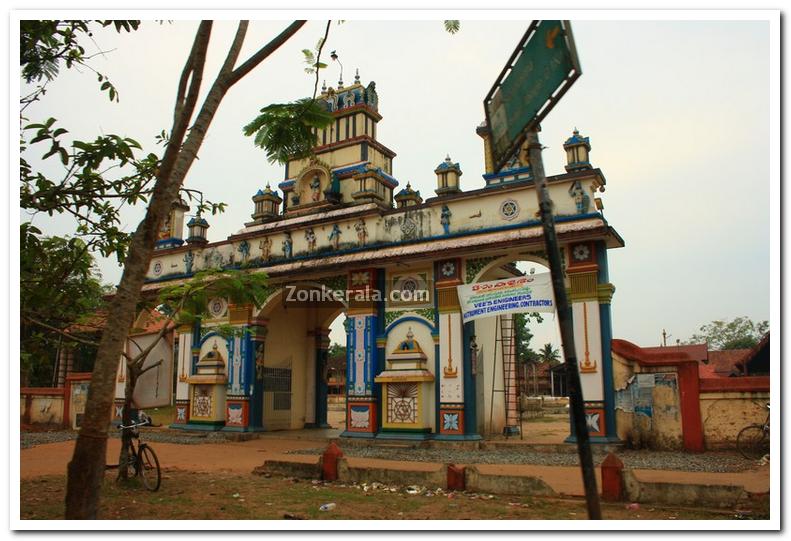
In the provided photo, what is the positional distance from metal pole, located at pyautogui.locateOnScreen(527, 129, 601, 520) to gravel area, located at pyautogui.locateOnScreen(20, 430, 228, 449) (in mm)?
13553

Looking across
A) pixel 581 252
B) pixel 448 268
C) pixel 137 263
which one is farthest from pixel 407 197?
pixel 137 263

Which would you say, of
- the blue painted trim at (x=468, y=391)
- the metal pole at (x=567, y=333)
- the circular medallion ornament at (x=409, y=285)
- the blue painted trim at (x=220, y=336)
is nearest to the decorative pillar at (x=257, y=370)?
the blue painted trim at (x=220, y=336)

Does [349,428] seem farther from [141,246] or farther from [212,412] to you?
[141,246]

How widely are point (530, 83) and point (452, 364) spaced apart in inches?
402

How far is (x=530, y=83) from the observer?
5105mm

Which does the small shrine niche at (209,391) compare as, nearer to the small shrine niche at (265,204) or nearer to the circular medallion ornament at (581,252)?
the small shrine niche at (265,204)

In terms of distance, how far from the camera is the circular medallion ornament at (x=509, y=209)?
14.4 m

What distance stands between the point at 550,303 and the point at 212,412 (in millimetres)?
10243

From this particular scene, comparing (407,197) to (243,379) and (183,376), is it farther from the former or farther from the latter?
(183,376)

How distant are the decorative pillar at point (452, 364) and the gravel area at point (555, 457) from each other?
599 millimetres

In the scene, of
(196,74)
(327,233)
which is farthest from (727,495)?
(327,233)

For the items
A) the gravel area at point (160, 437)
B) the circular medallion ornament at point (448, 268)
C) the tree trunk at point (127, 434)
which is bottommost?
the gravel area at point (160, 437)

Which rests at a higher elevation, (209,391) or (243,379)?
(243,379)

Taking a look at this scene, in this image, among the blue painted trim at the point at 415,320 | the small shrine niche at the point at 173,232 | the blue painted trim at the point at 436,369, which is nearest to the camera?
the blue painted trim at the point at 436,369
